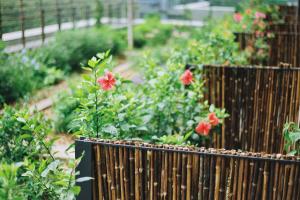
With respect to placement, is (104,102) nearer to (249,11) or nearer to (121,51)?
(249,11)

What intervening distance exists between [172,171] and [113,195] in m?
0.35

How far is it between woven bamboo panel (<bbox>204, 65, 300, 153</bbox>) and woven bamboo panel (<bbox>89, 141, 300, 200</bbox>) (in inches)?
65.3

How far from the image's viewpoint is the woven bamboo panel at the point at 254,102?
3.74 metres

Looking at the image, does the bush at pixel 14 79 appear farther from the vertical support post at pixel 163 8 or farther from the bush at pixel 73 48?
Result: the vertical support post at pixel 163 8

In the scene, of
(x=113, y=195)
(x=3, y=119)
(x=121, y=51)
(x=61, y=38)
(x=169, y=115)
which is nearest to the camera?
(x=113, y=195)

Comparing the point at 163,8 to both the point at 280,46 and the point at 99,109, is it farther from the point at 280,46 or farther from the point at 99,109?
the point at 99,109

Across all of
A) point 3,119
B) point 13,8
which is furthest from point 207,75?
point 13,8

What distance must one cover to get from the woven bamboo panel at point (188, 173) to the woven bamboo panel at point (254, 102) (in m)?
1.66

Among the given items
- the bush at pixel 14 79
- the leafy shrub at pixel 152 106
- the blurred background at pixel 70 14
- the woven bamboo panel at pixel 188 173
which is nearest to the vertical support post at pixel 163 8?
the blurred background at pixel 70 14

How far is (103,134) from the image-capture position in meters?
2.78

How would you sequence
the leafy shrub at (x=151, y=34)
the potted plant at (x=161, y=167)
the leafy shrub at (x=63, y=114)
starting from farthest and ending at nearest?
the leafy shrub at (x=151, y=34) < the leafy shrub at (x=63, y=114) < the potted plant at (x=161, y=167)

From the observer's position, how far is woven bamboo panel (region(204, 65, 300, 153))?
374 cm

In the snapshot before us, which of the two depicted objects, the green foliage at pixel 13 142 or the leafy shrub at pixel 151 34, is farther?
the leafy shrub at pixel 151 34

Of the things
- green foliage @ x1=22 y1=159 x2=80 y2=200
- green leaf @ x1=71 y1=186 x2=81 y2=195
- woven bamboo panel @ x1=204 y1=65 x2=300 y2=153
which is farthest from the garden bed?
woven bamboo panel @ x1=204 y1=65 x2=300 y2=153
